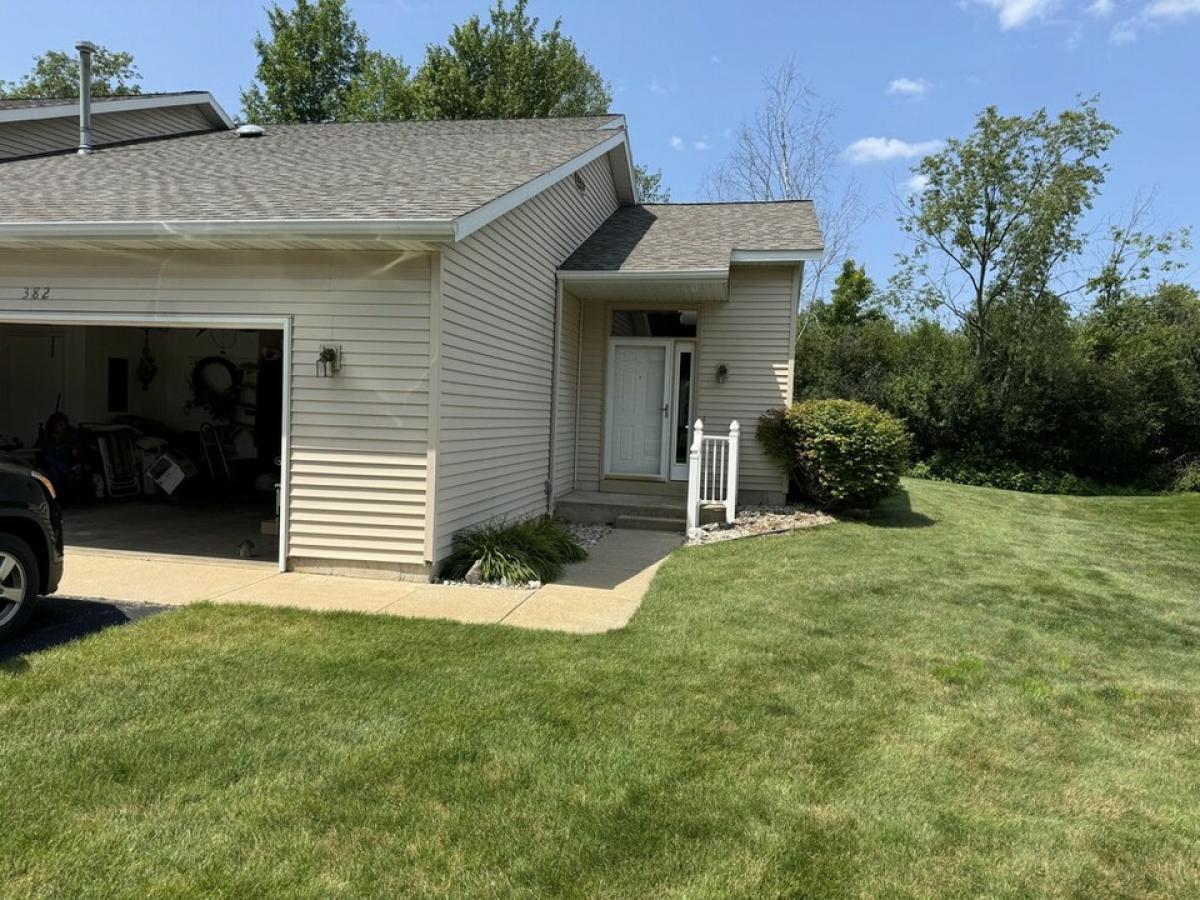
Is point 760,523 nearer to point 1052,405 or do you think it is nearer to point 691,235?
point 691,235

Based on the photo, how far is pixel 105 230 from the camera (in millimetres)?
5926

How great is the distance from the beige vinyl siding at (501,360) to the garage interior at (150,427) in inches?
87.9

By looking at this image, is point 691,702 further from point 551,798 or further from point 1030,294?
point 1030,294

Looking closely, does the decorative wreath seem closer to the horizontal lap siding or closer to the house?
the house

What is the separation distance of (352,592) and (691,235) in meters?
7.42

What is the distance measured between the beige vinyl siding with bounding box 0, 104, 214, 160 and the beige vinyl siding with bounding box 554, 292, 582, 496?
7.13m

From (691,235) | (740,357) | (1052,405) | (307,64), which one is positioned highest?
(307,64)

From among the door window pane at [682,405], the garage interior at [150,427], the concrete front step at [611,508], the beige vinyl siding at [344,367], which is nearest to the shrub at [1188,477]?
the door window pane at [682,405]

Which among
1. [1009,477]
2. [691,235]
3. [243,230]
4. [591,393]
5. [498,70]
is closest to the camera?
[243,230]

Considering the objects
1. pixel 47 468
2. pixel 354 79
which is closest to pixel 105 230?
pixel 47 468

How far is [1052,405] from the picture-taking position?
16750mm

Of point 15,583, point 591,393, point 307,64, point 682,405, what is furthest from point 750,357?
point 307,64

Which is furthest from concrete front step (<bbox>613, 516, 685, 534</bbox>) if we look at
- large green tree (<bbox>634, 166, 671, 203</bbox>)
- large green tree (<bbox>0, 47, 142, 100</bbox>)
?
large green tree (<bbox>0, 47, 142, 100</bbox>)

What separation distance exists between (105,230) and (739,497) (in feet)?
26.1
